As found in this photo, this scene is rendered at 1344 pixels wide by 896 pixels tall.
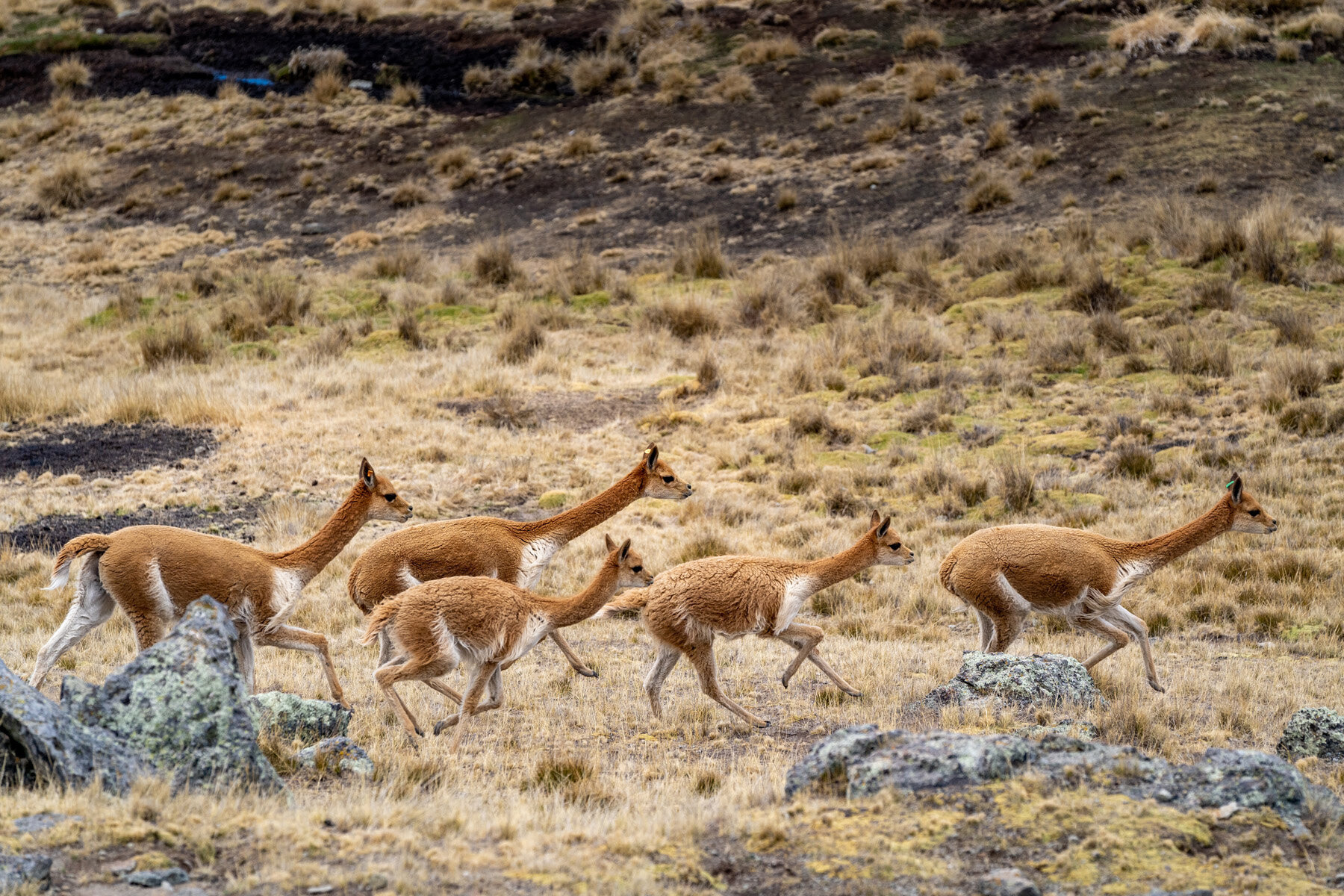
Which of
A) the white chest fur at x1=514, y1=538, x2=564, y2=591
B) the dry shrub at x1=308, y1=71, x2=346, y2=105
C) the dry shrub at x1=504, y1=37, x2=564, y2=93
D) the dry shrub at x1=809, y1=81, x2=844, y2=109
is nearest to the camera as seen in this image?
the white chest fur at x1=514, y1=538, x2=564, y2=591

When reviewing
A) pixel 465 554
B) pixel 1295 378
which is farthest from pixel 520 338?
pixel 465 554

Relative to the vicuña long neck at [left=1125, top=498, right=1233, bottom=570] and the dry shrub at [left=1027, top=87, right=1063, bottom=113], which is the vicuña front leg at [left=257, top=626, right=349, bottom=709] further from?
the dry shrub at [left=1027, top=87, right=1063, bottom=113]

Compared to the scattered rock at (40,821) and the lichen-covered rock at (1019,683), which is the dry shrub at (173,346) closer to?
the lichen-covered rock at (1019,683)

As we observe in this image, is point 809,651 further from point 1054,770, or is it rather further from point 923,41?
point 923,41

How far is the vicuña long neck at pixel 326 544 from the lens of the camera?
7.66 m

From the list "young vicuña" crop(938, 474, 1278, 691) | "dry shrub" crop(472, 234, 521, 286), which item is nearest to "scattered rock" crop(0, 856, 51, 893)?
"young vicuña" crop(938, 474, 1278, 691)

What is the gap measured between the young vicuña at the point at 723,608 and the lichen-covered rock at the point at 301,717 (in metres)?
1.71

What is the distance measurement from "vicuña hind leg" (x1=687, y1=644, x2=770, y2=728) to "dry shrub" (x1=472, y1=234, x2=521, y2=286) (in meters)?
16.5

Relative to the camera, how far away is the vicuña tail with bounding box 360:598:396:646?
7082mm

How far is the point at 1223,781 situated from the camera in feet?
18.1

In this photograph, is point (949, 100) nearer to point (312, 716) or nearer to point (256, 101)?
point (256, 101)

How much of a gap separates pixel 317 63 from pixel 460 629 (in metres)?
34.5

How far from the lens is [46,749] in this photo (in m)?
5.38

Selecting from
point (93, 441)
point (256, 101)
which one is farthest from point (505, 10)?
point (93, 441)
